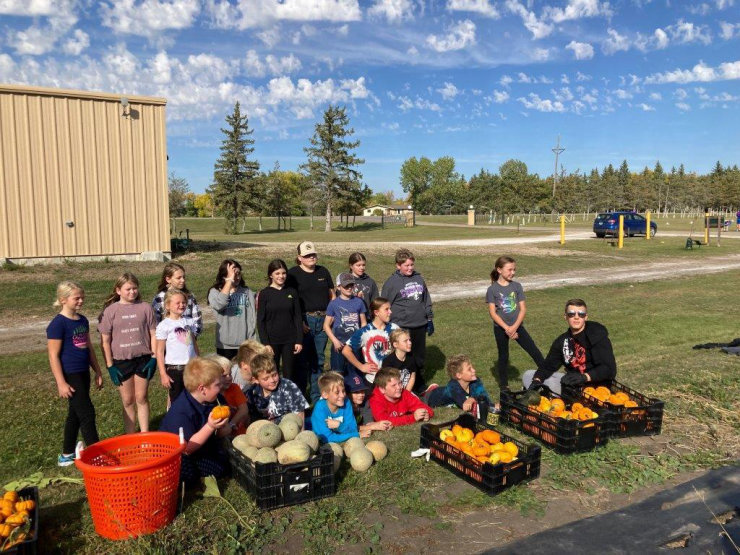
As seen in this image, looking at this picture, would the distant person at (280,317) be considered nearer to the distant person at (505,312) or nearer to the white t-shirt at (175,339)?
the white t-shirt at (175,339)

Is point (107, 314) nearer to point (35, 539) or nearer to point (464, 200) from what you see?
point (35, 539)

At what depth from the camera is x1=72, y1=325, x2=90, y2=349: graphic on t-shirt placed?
5.37 m

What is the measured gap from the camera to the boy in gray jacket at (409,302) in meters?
7.74

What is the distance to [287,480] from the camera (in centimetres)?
422

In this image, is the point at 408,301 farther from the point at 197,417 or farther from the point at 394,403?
the point at 197,417

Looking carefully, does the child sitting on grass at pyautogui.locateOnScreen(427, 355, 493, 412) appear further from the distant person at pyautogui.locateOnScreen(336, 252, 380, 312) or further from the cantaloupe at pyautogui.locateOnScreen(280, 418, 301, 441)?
the cantaloupe at pyautogui.locateOnScreen(280, 418, 301, 441)

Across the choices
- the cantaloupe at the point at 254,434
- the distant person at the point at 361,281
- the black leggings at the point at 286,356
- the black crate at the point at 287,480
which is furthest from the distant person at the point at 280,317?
the black crate at the point at 287,480

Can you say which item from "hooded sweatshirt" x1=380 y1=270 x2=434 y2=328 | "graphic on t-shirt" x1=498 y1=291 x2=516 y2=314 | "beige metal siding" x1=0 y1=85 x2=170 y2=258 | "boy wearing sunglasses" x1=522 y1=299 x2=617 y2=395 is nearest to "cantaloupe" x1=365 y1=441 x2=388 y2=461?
"boy wearing sunglasses" x1=522 y1=299 x2=617 y2=395

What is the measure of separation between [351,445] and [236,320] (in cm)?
247

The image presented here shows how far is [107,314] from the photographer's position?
18.7ft

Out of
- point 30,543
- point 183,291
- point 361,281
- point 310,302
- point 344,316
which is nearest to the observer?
point 30,543

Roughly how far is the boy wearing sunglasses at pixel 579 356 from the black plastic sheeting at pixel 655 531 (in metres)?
1.74

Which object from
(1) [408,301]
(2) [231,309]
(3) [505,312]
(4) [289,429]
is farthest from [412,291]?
(4) [289,429]

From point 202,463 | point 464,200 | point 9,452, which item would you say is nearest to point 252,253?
point 9,452
